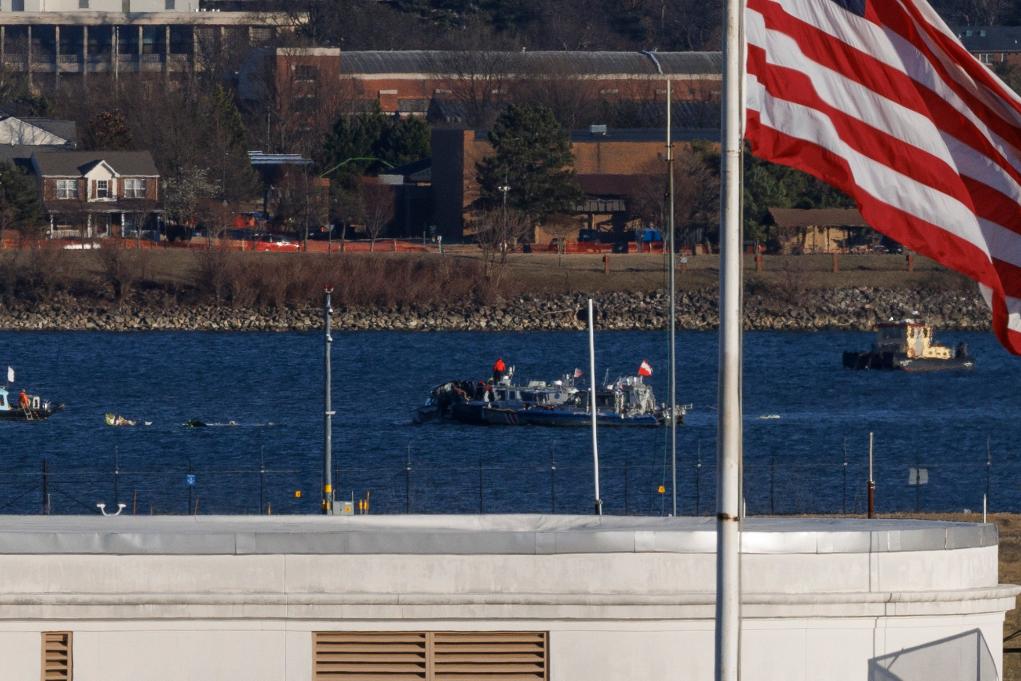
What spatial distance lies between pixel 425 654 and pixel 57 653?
223 cm

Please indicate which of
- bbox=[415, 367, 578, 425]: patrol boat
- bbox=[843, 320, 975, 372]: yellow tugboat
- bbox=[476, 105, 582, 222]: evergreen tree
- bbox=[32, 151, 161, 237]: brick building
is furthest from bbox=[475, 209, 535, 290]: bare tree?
bbox=[415, 367, 578, 425]: patrol boat

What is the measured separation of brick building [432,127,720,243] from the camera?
4589 inches

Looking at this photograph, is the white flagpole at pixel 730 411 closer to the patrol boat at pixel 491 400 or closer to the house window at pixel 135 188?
the patrol boat at pixel 491 400

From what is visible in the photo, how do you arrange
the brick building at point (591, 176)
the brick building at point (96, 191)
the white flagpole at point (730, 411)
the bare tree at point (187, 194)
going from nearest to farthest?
the white flagpole at point (730, 411), the brick building at point (96, 191), the brick building at point (591, 176), the bare tree at point (187, 194)

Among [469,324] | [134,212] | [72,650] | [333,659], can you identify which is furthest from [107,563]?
[134,212]

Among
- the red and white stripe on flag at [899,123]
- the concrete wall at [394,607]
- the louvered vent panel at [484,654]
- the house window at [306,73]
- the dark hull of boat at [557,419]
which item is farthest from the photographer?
the house window at [306,73]

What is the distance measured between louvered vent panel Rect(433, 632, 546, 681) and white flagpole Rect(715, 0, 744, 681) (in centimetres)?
207

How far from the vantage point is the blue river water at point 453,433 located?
4491cm

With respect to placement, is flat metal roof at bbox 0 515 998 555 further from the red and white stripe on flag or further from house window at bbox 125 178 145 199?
house window at bbox 125 178 145 199

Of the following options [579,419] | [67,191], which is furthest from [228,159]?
[579,419]

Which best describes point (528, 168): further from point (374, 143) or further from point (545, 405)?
point (545, 405)

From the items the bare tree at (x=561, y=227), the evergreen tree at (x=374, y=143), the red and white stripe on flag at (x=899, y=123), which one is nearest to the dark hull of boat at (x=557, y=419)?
the bare tree at (x=561, y=227)

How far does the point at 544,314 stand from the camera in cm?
10862

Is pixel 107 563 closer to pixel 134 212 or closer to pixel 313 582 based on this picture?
pixel 313 582
